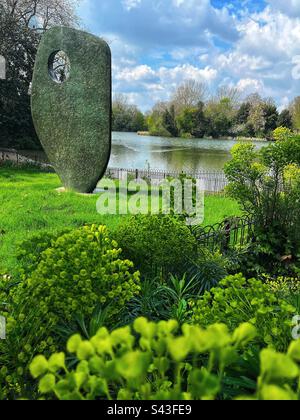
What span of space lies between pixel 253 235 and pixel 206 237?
92 centimetres

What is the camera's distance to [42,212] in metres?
7.60

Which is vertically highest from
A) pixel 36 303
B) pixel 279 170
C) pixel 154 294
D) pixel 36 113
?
pixel 36 113

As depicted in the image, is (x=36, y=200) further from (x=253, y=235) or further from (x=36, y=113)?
(x=253, y=235)

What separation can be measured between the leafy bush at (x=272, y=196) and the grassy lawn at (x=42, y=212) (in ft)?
4.50

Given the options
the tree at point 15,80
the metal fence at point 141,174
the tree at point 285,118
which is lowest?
the metal fence at point 141,174

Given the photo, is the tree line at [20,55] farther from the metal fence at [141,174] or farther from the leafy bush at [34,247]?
the leafy bush at [34,247]

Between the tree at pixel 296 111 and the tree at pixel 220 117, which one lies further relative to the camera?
the tree at pixel 220 117

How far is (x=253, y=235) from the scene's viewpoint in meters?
5.30

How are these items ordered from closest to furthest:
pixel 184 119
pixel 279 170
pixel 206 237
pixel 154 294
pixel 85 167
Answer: pixel 154 294 < pixel 206 237 < pixel 279 170 < pixel 85 167 < pixel 184 119

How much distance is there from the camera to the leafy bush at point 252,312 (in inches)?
73.4

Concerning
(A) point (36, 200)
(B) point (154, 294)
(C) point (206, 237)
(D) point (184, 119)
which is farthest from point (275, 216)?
(D) point (184, 119)
